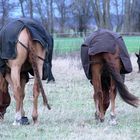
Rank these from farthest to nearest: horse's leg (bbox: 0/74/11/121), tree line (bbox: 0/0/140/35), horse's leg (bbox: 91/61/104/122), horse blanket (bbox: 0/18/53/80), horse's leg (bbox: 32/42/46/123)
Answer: tree line (bbox: 0/0/140/35)
horse's leg (bbox: 0/74/11/121)
horse's leg (bbox: 91/61/104/122)
horse's leg (bbox: 32/42/46/123)
horse blanket (bbox: 0/18/53/80)

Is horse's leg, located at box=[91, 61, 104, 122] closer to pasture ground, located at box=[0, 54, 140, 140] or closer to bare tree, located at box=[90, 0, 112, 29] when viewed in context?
pasture ground, located at box=[0, 54, 140, 140]

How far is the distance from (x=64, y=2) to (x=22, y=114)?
65.0 meters

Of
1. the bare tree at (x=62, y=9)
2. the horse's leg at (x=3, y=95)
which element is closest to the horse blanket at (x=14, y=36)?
the horse's leg at (x=3, y=95)

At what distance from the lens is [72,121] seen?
8.88m

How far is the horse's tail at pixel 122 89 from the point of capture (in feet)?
27.8

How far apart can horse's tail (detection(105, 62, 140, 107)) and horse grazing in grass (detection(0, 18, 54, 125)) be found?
1107 millimetres

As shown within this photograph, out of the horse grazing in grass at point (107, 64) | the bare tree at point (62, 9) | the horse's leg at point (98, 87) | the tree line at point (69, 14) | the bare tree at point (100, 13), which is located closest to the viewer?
the horse grazing in grass at point (107, 64)

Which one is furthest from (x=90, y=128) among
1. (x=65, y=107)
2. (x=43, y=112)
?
(x=65, y=107)

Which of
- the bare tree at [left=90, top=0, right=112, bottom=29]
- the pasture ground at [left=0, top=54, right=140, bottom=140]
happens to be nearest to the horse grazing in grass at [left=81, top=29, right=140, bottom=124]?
the pasture ground at [left=0, top=54, right=140, bottom=140]

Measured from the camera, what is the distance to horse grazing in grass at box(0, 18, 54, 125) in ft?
27.2

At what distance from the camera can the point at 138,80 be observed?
18.0 m

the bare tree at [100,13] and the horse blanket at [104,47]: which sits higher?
the horse blanket at [104,47]

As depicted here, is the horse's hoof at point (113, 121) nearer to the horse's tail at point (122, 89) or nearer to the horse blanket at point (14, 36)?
the horse's tail at point (122, 89)

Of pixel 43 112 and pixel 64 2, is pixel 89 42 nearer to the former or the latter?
pixel 43 112
